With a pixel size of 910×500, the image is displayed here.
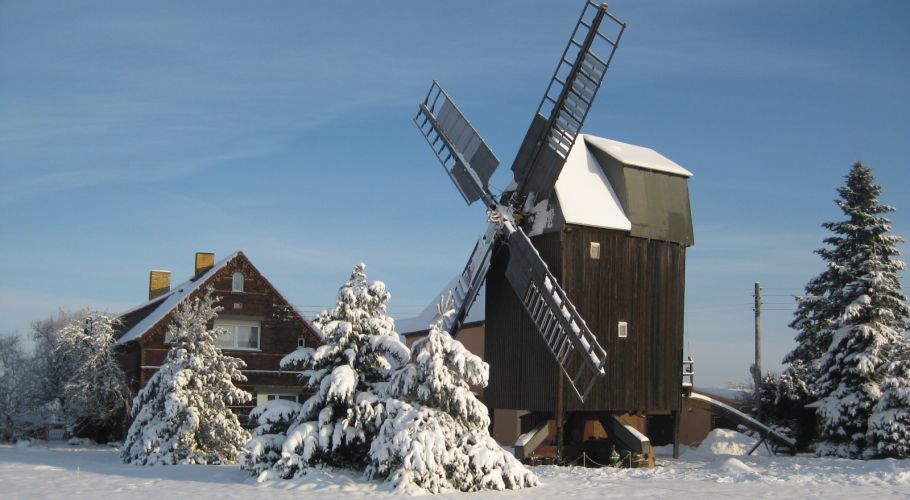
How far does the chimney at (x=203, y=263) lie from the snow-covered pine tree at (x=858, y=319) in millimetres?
27721

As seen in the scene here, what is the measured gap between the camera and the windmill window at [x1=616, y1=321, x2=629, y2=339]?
89.2 feet

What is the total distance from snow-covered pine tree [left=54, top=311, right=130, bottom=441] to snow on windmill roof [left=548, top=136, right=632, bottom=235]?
20.6 m

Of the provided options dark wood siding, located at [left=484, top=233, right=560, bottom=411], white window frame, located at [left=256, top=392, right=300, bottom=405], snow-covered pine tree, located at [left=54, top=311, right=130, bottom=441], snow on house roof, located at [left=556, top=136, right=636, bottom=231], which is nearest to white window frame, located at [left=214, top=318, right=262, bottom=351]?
white window frame, located at [left=256, top=392, right=300, bottom=405]

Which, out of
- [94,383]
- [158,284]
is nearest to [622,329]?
[94,383]

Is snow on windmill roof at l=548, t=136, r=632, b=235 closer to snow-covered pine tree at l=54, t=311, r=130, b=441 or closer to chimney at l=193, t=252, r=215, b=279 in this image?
snow-covered pine tree at l=54, t=311, r=130, b=441

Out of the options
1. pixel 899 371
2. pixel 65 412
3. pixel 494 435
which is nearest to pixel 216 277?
pixel 65 412

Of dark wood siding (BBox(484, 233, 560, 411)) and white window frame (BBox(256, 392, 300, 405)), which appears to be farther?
white window frame (BBox(256, 392, 300, 405))

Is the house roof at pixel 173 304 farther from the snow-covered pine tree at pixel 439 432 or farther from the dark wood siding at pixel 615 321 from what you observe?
the snow-covered pine tree at pixel 439 432

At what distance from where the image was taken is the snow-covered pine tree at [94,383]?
1519 inches

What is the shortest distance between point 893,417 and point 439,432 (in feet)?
56.5

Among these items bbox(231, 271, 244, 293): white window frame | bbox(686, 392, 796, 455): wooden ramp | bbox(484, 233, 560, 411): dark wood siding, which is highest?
bbox(231, 271, 244, 293): white window frame

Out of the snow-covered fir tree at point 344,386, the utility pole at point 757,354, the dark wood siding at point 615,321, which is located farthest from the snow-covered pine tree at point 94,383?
the utility pole at point 757,354

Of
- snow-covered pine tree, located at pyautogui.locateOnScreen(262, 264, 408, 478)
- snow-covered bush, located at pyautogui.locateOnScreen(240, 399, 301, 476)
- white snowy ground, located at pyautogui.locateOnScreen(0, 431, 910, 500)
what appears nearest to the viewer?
white snowy ground, located at pyautogui.locateOnScreen(0, 431, 910, 500)

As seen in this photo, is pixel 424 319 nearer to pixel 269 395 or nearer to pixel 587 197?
pixel 269 395
